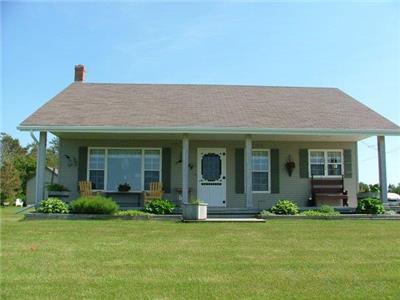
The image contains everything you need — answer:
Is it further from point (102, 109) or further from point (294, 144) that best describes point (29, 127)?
point (294, 144)

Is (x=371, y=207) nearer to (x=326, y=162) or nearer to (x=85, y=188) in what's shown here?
(x=326, y=162)

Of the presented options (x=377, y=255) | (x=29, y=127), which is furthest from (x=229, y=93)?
(x=377, y=255)

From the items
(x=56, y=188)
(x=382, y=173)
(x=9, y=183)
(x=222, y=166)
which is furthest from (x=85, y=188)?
(x=9, y=183)

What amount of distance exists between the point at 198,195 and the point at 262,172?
235cm

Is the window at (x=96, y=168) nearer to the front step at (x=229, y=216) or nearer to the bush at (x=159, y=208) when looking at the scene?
the bush at (x=159, y=208)

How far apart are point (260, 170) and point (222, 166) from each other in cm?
132

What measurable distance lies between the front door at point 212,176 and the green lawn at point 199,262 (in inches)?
227

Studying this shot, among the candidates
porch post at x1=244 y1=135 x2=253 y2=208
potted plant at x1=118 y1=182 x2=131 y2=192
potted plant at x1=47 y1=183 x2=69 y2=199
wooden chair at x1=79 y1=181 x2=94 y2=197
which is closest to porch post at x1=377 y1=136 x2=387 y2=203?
porch post at x1=244 y1=135 x2=253 y2=208

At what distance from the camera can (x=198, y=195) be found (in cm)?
1664

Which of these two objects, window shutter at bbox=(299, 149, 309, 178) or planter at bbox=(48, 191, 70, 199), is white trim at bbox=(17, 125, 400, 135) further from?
window shutter at bbox=(299, 149, 309, 178)

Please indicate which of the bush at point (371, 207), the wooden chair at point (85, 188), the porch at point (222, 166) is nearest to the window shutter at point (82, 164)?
the porch at point (222, 166)

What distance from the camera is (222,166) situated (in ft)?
55.2

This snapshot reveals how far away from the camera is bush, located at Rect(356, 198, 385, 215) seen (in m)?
14.1

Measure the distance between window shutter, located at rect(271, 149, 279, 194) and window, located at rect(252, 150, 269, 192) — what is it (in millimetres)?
179
